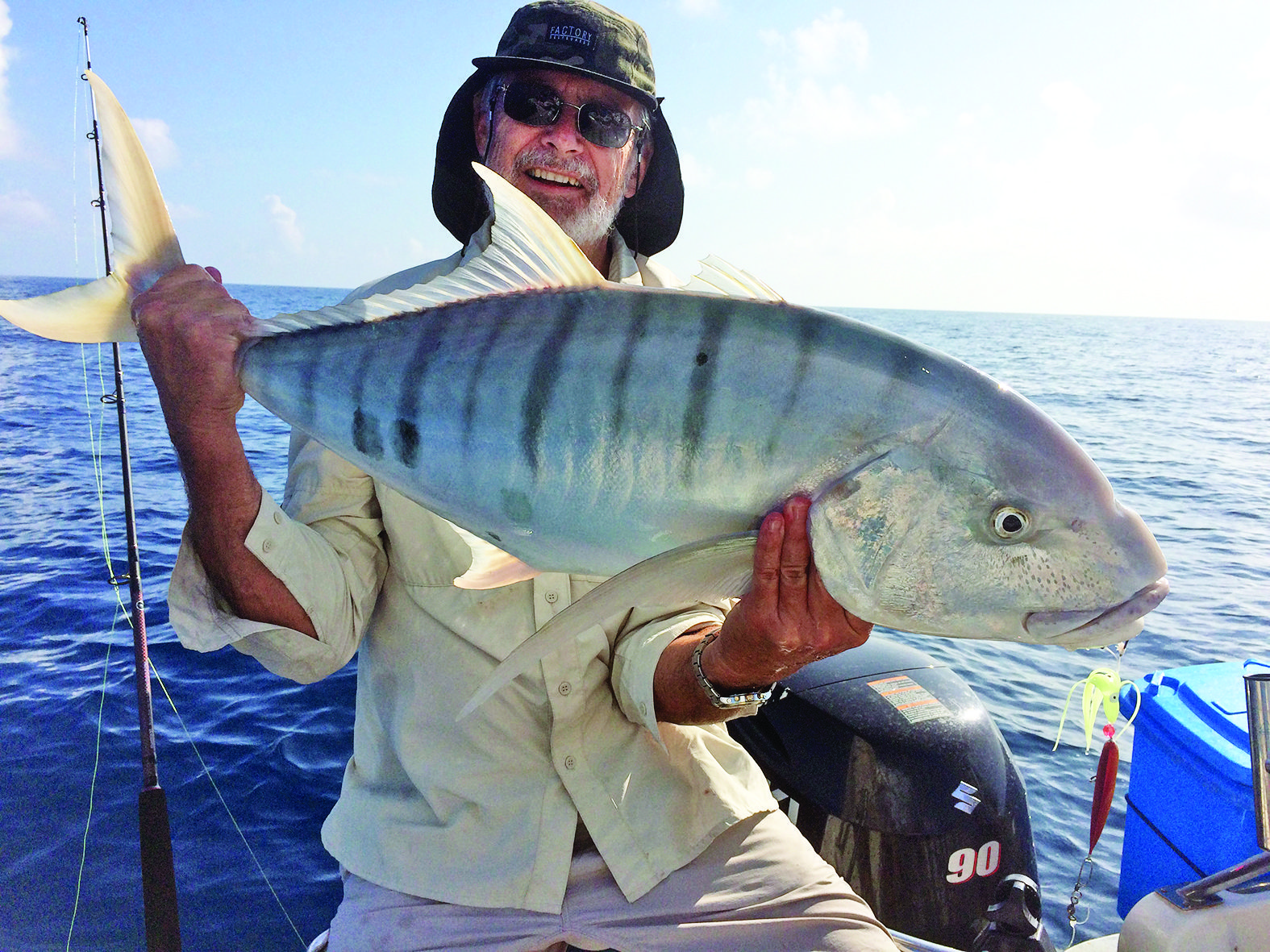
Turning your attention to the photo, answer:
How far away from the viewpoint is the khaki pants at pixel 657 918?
7.24 ft

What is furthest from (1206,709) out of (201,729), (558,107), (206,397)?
(201,729)

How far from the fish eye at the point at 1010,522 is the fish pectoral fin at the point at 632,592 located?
1.35 feet

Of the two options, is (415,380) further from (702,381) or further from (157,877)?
(157,877)

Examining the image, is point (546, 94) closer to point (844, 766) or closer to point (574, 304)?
point (574, 304)

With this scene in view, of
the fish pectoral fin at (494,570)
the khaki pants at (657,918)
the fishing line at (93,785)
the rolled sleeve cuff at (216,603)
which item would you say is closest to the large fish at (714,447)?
the fish pectoral fin at (494,570)

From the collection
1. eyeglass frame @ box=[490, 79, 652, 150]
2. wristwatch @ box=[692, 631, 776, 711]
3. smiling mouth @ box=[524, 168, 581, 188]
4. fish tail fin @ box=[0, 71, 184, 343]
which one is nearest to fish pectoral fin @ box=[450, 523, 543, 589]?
wristwatch @ box=[692, 631, 776, 711]

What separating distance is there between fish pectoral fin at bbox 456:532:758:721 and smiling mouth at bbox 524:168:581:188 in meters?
2.01

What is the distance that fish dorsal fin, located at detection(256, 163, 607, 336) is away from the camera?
5.52ft

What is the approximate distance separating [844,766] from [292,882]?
2.79 metres

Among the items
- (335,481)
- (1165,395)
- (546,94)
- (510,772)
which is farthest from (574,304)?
(1165,395)

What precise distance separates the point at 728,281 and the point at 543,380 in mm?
405

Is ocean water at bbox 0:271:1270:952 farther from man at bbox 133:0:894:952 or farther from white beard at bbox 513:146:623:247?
white beard at bbox 513:146:623:247

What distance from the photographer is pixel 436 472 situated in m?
1.72

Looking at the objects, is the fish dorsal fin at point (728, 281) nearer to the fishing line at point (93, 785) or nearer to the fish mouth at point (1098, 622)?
the fish mouth at point (1098, 622)
